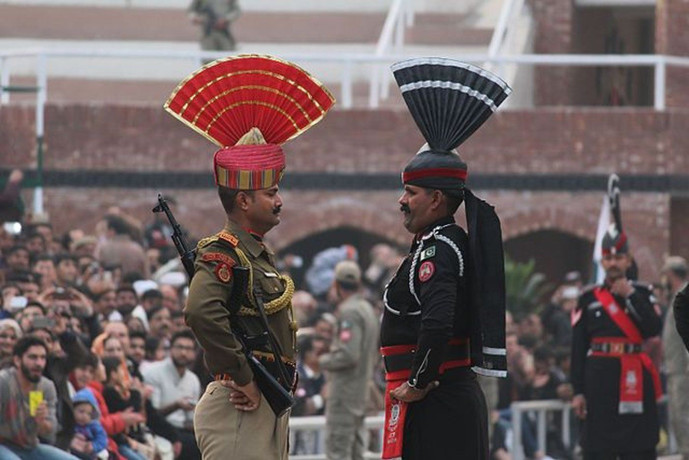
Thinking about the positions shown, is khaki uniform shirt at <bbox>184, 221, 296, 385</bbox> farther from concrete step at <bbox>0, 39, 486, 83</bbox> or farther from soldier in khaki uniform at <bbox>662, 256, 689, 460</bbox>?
concrete step at <bbox>0, 39, 486, 83</bbox>

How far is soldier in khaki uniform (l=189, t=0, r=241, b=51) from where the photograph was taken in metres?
25.6

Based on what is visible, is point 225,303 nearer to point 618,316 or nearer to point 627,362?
point 618,316

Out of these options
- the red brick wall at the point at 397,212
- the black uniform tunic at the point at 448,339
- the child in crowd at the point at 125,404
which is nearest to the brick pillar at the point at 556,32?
the red brick wall at the point at 397,212

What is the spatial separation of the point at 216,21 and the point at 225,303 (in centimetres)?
1641

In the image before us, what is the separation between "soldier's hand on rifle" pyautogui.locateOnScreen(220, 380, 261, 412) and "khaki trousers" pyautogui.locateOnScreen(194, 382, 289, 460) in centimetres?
3

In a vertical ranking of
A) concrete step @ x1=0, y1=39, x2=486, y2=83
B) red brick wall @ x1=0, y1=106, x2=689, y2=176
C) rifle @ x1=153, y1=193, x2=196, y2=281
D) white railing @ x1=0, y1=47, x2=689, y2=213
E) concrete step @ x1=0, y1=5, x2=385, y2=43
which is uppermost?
concrete step @ x1=0, y1=5, x2=385, y2=43

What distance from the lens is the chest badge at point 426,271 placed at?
9.73 meters

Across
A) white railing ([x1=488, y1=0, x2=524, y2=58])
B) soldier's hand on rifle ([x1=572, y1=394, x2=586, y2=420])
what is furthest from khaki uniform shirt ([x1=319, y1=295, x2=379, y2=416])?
white railing ([x1=488, y1=0, x2=524, y2=58])

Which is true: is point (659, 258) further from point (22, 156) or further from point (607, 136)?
point (22, 156)

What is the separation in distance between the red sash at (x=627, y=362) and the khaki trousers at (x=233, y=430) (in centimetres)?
575

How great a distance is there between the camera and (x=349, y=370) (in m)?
17.1

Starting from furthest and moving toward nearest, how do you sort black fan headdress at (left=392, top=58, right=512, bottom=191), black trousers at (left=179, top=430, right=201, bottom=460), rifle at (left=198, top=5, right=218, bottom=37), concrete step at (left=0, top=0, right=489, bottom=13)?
concrete step at (left=0, top=0, right=489, bottom=13), rifle at (left=198, top=5, right=218, bottom=37), black trousers at (left=179, top=430, right=201, bottom=460), black fan headdress at (left=392, top=58, right=512, bottom=191)

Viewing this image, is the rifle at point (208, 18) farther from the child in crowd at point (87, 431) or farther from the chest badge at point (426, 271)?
the chest badge at point (426, 271)

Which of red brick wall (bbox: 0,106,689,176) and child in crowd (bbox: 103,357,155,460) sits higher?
red brick wall (bbox: 0,106,689,176)
